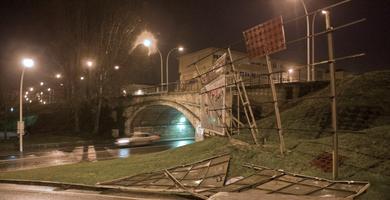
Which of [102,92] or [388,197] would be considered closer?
[388,197]

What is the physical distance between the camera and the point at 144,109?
43594 millimetres

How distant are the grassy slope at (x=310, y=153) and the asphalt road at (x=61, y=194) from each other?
0.94 m

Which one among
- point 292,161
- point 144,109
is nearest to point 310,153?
point 292,161

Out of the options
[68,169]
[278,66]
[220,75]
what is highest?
[278,66]

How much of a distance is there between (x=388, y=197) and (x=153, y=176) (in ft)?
22.5

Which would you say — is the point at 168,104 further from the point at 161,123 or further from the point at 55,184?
the point at 55,184

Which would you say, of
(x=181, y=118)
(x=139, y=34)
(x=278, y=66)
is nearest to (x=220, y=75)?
(x=139, y=34)

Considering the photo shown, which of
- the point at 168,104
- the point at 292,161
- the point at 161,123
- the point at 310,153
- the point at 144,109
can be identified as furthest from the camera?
the point at 161,123

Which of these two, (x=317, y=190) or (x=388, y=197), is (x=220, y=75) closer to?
(x=317, y=190)

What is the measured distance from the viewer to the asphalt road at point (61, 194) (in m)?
9.69

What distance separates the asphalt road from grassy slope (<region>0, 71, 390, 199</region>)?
3.08ft

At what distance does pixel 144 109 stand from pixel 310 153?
1370 inches

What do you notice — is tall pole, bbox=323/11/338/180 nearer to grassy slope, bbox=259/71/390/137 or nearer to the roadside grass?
the roadside grass

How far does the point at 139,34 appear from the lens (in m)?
38.8
